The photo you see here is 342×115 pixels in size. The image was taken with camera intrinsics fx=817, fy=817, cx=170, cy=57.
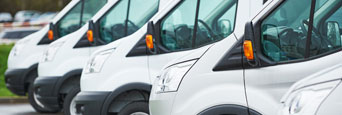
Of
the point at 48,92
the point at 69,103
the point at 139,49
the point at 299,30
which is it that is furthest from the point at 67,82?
the point at 299,30

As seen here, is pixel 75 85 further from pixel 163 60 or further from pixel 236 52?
pixel 236 52

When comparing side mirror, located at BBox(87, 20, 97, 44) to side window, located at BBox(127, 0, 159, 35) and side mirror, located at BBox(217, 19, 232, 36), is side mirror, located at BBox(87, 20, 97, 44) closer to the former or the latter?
side window, located at BBox(127, 0, 159, 35)

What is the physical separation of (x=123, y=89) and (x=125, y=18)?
1482 millimetres

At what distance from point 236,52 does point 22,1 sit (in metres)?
74.0

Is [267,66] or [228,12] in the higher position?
[228,12]

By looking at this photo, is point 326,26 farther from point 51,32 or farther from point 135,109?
point 51,32

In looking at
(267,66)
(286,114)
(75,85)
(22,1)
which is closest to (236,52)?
(267,66)

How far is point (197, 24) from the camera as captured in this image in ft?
25.4

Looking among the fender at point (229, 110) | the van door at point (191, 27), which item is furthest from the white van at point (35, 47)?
the fender at point (229, 110)

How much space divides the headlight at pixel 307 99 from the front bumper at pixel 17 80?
9.11 meters

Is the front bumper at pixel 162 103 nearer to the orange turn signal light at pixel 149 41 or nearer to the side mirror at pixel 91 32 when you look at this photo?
the orange turn signal light at pixel 149 41

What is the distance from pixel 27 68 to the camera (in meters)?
13.2

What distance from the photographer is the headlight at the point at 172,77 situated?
6.22 m

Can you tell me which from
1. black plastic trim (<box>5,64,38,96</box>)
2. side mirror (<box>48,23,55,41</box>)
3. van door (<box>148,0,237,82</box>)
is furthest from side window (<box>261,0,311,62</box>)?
black plastic trim (<box>5,64,38,96</box>)
